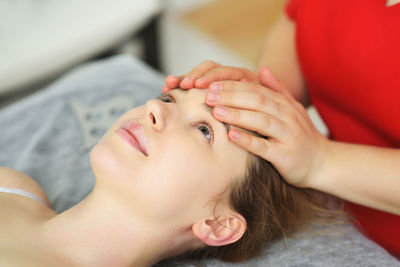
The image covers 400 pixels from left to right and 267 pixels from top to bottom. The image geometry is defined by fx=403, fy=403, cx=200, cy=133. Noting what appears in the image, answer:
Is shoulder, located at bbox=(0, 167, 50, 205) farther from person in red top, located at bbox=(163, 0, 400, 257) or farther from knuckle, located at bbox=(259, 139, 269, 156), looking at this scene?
knuckle, located at bbox=(259, 139, 269, 156)

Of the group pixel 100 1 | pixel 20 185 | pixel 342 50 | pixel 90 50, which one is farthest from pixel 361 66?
pixel 100 1

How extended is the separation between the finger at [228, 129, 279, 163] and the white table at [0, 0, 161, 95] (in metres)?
1.25

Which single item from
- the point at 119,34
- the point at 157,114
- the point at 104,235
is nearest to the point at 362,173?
the point at 157,114

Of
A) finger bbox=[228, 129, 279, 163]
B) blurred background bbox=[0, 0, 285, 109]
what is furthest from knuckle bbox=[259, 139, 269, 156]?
blurred background bbox=[0, 0, 285, 109]

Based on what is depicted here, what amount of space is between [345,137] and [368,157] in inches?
8.4

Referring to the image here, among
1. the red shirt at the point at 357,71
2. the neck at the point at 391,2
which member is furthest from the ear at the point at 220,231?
the neck at the point at 391,2

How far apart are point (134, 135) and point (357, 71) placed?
55cm

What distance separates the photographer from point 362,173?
0.87m

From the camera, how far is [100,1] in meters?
2.05

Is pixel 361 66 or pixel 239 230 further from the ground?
pixel 361 66

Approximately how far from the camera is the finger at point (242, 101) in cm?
83

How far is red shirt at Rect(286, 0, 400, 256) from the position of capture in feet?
2.99

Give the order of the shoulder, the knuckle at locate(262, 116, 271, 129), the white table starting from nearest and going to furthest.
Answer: the knuckle at locate(262, 116, 271, 129)
the shoulder
the white table

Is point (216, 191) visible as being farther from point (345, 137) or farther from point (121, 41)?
point (121, 41)
